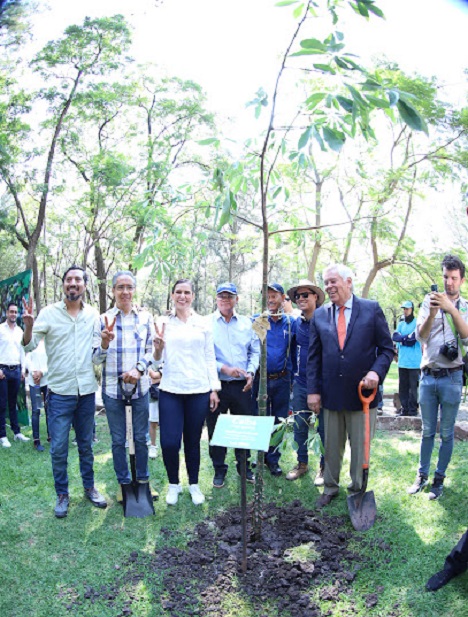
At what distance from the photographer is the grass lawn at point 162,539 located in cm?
282

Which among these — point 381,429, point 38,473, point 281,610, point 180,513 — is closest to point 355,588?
point 281,610

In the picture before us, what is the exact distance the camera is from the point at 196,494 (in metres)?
4.28


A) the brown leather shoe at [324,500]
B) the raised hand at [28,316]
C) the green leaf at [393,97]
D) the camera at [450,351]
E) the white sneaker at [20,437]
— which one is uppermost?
the green leaf at [393,97]

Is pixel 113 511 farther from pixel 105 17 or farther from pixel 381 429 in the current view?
pixel 105 17

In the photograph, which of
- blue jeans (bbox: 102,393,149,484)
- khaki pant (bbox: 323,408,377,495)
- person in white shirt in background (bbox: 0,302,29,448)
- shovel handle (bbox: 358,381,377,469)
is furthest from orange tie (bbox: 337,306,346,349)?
person in white shirt in background (bbox: 0,302,29,448)

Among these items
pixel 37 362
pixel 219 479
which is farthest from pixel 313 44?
pixel 37 362

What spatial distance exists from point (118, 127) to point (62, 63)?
3.45 meters

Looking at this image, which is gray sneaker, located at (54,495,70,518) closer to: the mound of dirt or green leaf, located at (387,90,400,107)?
the mound of dirt

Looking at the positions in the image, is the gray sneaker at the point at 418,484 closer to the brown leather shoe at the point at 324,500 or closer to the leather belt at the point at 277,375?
the brown leather shoe at the point at 324,500

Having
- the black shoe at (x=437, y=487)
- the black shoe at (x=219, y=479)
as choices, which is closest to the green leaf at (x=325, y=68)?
the black shoe at (x=437, y=487)

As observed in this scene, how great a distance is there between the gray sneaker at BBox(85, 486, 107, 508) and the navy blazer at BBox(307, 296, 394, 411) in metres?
2.15

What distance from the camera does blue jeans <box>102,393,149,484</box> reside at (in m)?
4.21

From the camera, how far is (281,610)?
2764 millimetres

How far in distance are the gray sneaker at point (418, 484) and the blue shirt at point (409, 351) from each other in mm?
3457
